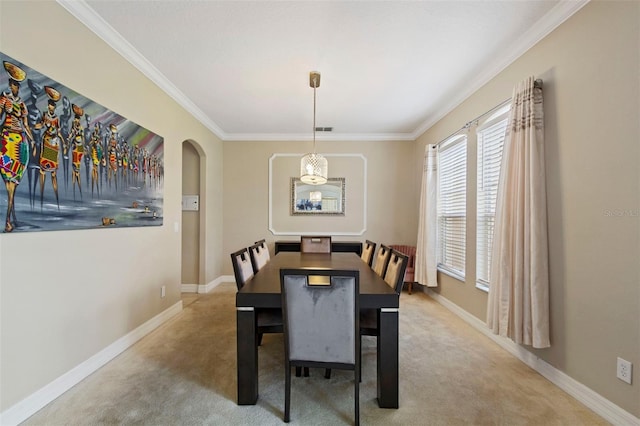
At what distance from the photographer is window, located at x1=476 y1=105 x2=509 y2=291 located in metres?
2.61

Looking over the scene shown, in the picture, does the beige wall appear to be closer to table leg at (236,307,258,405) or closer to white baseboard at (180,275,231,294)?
table leg at (236,307,258,405)

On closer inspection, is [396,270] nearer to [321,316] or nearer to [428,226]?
[321,316]

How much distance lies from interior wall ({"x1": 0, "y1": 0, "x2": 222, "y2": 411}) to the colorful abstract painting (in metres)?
0.07

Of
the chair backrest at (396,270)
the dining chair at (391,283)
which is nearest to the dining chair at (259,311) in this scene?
the dining chair at (391,283)

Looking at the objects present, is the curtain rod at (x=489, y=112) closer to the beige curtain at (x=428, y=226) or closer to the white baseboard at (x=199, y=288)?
the beige curtain at (x=428, y=226)

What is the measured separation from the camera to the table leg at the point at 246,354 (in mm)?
1655

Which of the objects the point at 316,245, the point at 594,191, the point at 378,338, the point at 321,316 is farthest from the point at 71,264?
the point at 594,191

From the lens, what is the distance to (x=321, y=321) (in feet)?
4.86

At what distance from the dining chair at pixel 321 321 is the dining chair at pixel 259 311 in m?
0.32

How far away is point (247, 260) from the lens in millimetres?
2152

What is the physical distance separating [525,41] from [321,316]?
102 inches

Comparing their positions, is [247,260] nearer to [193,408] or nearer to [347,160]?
[193,408]

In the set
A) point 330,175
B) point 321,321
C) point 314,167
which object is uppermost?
point 330,175

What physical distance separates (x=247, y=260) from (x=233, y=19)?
1784mm
